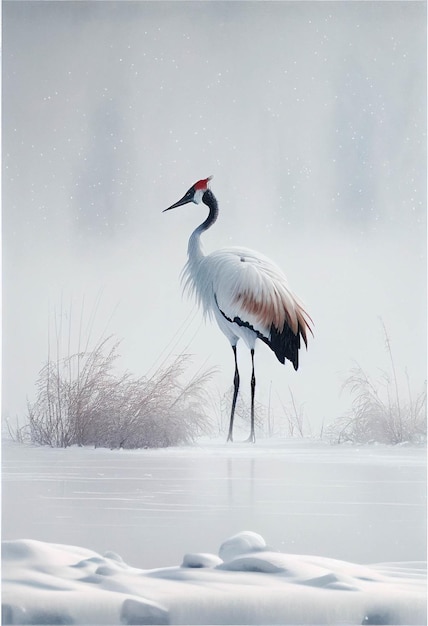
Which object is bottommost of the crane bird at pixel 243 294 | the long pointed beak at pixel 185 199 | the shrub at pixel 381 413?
the shrub at pixel 381 413

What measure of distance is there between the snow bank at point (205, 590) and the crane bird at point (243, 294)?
70 cm

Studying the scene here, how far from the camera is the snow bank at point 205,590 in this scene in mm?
3174

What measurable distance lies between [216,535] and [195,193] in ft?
4.77

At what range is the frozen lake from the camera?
11.3 feet

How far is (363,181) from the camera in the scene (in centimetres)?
388

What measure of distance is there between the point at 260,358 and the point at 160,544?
3.01 feet

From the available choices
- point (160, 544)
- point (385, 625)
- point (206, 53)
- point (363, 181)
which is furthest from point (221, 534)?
point (206, 53)

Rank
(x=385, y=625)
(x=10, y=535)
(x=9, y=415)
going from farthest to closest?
(x=9, y=415) < (x=10, y=535) < (x=385, y=625)

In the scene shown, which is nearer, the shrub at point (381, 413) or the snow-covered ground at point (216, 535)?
the snow-covered ground at point (216, 535)

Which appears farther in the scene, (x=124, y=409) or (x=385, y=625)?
(x=124, y=409)

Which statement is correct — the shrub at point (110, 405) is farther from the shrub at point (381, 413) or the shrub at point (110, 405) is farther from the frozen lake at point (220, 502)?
the shrub at point (381, 413)

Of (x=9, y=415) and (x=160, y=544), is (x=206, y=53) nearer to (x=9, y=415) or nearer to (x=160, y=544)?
(x=9, y=415)

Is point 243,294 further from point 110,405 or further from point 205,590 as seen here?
point 205,590

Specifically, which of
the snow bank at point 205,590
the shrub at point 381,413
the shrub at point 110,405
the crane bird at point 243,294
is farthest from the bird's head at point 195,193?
the snow bank at point 205,590
